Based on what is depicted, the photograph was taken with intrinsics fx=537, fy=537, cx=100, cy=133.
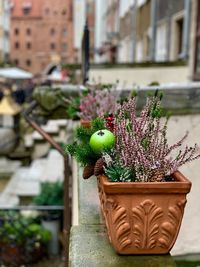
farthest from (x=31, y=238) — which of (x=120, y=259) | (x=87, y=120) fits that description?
(x=120, y=259)

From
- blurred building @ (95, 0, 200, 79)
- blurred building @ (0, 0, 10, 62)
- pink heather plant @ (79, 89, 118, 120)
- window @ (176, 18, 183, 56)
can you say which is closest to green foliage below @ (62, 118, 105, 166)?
pink heather plant @ (79, 89, 118, 120)

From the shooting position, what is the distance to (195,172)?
11.5 ft

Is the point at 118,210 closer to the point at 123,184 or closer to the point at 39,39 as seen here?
the point at 123,184

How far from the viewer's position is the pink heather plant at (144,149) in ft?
5.55

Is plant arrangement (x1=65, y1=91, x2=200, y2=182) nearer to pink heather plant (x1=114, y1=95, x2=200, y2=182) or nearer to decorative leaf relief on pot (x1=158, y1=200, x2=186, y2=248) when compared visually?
pink heather plant (x1=114, y1=95, x2=200, y2=182)

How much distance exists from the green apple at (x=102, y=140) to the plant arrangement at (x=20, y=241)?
18.5 ft

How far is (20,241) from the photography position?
7.26 m

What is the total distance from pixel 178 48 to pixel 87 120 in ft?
31.6

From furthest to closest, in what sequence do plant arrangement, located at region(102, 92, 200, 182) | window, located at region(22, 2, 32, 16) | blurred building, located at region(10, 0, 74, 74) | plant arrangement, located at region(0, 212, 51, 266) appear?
1. window, located at region(22, 2, 32, 16)
2. blurred building, located at region(10, 0, 74, 74)
3. plant arrangement, located at region(0, 212, 51, 266)
4. plant arrangement, located at region(102, 92, 200, 182)

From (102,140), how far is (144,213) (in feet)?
1.07

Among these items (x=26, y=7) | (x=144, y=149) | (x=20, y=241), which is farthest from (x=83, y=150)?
(x=26, y=7)

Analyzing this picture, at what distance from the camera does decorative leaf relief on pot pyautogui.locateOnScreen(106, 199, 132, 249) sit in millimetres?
1585

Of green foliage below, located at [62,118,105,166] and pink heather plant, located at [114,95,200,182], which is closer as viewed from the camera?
pink heather plant, located at [114,95,200,182]

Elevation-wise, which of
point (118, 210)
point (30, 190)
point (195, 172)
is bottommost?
point (30, 190)
